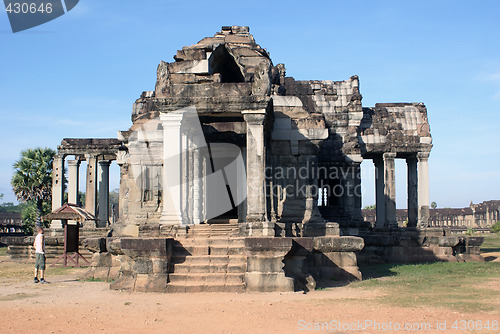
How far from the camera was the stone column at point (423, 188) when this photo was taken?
2638cm

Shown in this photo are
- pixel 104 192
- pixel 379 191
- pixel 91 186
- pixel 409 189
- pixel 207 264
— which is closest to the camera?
pixel 207 264

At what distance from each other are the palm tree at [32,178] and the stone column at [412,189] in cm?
2510

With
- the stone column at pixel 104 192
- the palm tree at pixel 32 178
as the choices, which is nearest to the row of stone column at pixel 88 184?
the stone column at pixel 104 192

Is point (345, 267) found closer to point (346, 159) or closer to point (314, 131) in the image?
point (314, 131)

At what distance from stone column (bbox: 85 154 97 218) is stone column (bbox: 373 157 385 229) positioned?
17.8 m

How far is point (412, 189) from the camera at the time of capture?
90.8ft

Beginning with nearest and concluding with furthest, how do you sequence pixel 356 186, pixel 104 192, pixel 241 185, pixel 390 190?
pixel 241 185, pixel 356 186, pixel 390 190, pixel 104 192

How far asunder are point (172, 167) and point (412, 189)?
17804 mm

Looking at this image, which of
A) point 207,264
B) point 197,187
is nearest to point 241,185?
point 197,187

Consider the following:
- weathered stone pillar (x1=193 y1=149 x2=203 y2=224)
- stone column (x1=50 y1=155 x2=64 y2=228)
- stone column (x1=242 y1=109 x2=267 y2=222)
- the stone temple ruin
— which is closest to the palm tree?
stone column (x1=50 y1=155 x2=64 y2=228)

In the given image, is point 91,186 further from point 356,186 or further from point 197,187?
point 197,187

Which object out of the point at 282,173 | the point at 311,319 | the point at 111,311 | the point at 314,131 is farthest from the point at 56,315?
the point at 314,131

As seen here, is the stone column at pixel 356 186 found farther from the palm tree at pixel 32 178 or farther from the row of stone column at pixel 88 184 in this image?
the palm tree at pixel 32 178

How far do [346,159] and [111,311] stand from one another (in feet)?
45.7
